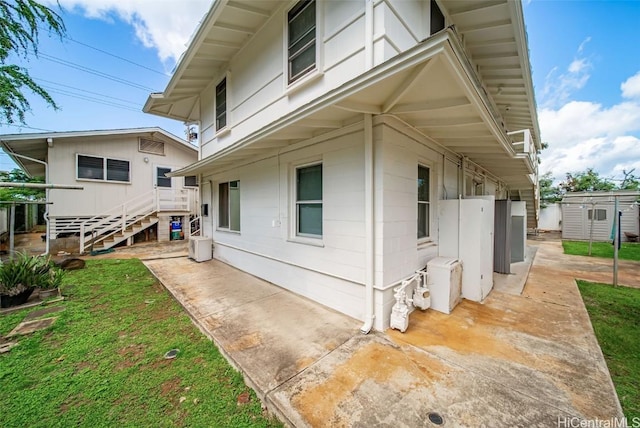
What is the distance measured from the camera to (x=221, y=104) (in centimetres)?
696

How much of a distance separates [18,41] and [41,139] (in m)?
6.54

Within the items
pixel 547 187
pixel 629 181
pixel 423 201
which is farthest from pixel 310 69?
pixel 629 181

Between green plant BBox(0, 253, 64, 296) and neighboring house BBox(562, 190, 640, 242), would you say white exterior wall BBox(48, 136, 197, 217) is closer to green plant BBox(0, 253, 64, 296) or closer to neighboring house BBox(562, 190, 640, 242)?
green plant BBox(0, 253, 64, 296)

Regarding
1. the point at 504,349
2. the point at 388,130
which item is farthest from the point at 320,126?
the point at 504,349

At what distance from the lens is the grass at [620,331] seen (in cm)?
210

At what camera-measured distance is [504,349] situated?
2738 millimetres

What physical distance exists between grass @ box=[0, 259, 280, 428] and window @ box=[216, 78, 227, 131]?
5.21 metres

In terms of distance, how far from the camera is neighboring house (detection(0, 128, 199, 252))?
9.11 meters

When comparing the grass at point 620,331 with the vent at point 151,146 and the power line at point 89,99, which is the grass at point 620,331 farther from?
the power line at point 89,99

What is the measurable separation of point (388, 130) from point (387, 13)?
55.2 inches

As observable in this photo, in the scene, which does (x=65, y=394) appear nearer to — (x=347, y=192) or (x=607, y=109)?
(x=347, y=192)

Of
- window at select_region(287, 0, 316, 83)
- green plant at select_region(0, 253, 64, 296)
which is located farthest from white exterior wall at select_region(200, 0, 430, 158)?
green plant at select_region(0, 253, 64, 296)

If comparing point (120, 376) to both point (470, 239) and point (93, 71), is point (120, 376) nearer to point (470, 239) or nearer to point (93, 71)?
point (470, 239)

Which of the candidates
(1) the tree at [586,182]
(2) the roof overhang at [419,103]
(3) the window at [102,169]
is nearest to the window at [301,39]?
(2) the roof overhang at [419,103]
